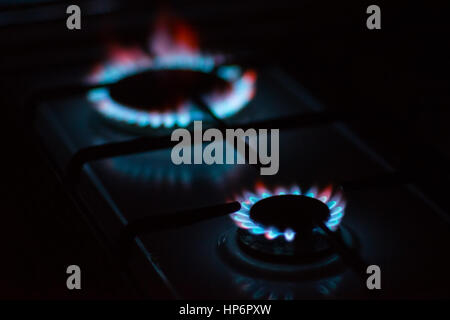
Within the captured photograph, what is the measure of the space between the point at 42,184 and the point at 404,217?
0.42 meters

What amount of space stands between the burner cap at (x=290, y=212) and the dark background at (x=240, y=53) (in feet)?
0.44

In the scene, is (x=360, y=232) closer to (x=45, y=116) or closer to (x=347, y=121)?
(x=347, y=121)

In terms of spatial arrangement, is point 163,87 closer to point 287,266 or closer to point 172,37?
point 172,37

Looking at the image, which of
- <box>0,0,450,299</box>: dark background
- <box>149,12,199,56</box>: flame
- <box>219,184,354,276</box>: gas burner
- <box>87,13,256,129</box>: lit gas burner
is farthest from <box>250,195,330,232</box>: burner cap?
<box>149,12,199,56</box>: flame

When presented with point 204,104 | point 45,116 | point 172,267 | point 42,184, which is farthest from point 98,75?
point 172,267

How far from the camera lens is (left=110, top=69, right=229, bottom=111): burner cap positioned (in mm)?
1038

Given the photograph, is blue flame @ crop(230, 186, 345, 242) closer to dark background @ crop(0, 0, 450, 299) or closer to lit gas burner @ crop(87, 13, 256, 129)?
dark background @ crop(0, 0, 450, 299)

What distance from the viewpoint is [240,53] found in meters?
1.33

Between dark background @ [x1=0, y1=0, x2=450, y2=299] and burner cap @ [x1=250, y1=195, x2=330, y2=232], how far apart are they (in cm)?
13

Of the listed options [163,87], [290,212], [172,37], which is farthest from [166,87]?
[290,212]

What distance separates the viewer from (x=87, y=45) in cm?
134

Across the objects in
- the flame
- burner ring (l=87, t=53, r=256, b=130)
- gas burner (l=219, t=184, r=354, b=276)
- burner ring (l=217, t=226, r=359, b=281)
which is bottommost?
burner ring (l=217, t=226, r=359, b=281)

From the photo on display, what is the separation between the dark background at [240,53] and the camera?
0.74 m

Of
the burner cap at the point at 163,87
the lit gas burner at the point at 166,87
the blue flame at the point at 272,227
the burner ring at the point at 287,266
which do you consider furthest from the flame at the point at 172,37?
the burner ring at the point at 287,266
